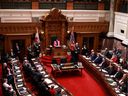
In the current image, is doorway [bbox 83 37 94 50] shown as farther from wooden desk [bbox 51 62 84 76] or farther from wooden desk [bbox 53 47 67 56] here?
wooden desk [bbox 51 62 84 76]

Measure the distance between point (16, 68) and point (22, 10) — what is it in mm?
5084

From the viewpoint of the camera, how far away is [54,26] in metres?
16.4

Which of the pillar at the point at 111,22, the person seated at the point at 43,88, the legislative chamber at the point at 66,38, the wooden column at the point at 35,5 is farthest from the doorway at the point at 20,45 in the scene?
the person seated at the point at 43,88

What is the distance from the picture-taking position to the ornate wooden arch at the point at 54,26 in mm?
15852

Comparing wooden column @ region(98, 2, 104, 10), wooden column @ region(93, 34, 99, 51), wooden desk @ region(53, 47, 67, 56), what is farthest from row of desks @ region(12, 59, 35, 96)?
wooden column @ region(98, 2, 104, 10)

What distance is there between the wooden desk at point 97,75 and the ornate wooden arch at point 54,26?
2599 mm

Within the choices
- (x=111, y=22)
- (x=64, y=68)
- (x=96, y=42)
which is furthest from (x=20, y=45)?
(x=111, y=22)

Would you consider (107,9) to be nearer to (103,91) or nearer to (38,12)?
(38,12)

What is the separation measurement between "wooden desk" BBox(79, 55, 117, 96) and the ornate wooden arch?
2599mm

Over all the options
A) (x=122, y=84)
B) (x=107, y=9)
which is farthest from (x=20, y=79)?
(x=107, y=9)

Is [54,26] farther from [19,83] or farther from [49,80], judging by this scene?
[19,83]

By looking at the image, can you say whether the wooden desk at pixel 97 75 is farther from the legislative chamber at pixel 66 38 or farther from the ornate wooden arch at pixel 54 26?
the ornate wooden arch at pixel 54 26

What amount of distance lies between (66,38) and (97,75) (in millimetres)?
5421

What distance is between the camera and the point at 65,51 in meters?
15.3
